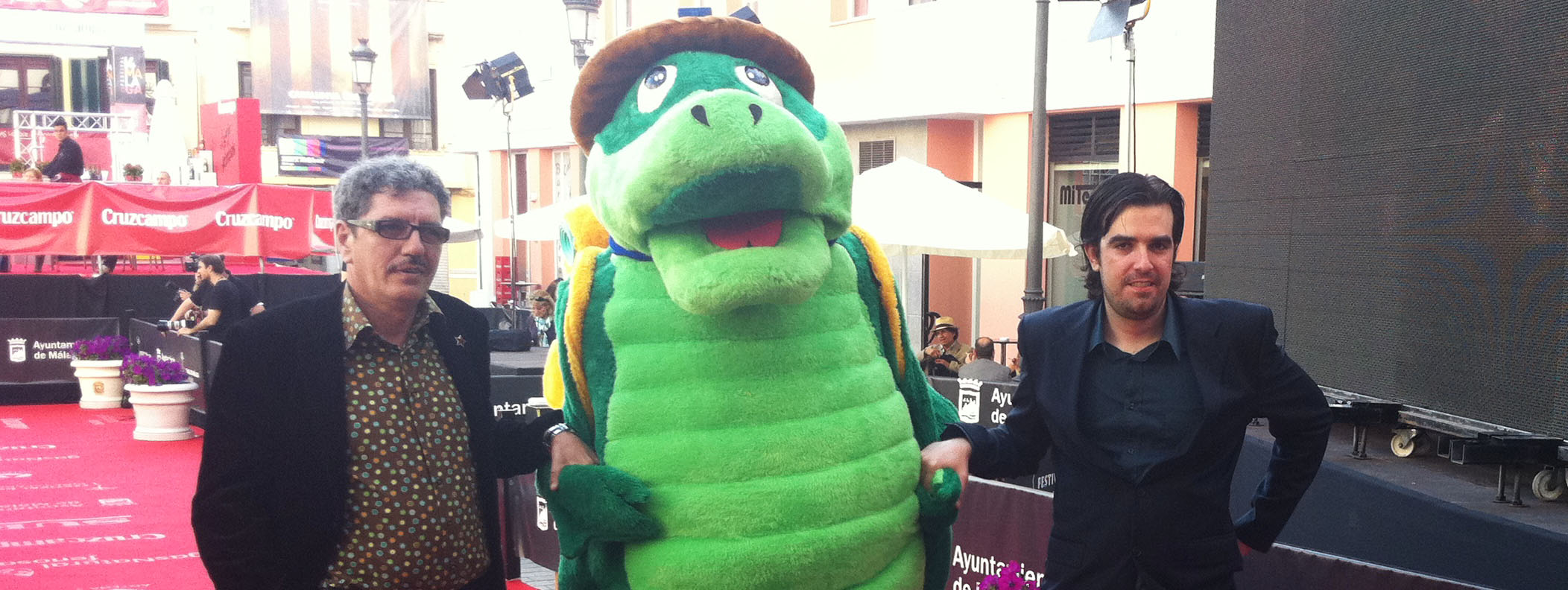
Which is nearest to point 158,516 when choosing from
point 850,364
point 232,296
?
point 232,296

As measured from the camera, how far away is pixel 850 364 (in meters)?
3.00

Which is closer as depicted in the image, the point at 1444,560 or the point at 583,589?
the point at 583,589

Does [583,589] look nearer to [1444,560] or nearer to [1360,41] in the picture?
[1444,560]

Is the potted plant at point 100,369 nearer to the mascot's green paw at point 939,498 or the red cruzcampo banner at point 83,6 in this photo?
the mascot's green paw at point 939,498

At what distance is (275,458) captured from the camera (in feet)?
9.27

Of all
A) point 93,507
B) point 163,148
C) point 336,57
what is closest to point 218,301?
point 93,507

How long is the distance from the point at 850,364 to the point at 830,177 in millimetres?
429

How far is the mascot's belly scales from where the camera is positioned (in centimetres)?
278

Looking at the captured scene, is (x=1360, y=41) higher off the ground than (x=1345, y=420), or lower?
higher

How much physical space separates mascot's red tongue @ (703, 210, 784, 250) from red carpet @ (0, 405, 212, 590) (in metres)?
5.11

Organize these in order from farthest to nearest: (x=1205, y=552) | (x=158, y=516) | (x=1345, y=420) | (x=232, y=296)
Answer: (x=232, y=296)
(x=158, y=516)
(x=1345, y=420)
(x=1205, y=552)

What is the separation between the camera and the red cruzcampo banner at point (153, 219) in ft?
45.3

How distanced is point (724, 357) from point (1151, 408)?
929 mm

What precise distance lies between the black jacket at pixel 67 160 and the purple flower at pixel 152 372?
246 inches
